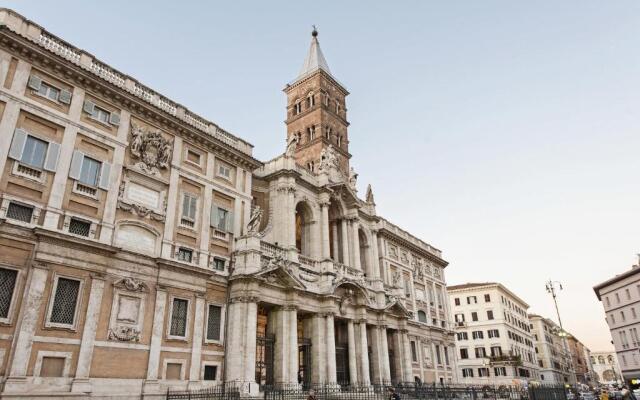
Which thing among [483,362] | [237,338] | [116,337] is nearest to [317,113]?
[237,338]

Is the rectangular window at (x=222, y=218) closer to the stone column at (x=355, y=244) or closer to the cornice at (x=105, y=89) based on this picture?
the cornice at (x=105, y=89)

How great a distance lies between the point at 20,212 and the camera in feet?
61.5

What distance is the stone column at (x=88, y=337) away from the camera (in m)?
18.5

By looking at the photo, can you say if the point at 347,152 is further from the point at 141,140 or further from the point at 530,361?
the point at 530,361

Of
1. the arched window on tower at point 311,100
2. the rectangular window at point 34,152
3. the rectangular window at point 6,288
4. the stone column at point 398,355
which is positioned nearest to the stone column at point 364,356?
the stone column at point 398,355

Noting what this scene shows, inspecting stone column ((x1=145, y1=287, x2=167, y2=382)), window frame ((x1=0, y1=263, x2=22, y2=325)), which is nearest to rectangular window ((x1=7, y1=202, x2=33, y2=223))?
window frame ((x1=0, y1=263, x2=22, y2=325))

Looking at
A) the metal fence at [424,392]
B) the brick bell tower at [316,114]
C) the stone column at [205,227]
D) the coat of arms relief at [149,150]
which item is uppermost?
the brick bell tower at [316,114]

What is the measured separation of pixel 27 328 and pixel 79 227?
15.7 feet

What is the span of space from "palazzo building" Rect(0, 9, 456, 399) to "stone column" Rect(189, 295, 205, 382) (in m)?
0.07

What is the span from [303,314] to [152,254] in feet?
39.1

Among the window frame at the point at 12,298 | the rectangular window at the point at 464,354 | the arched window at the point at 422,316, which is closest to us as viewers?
the window frame at the point at 12,298

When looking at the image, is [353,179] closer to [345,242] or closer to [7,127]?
[345,242]

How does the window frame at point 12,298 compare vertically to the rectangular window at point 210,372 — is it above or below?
above

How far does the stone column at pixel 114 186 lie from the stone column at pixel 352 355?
59.9 feet
